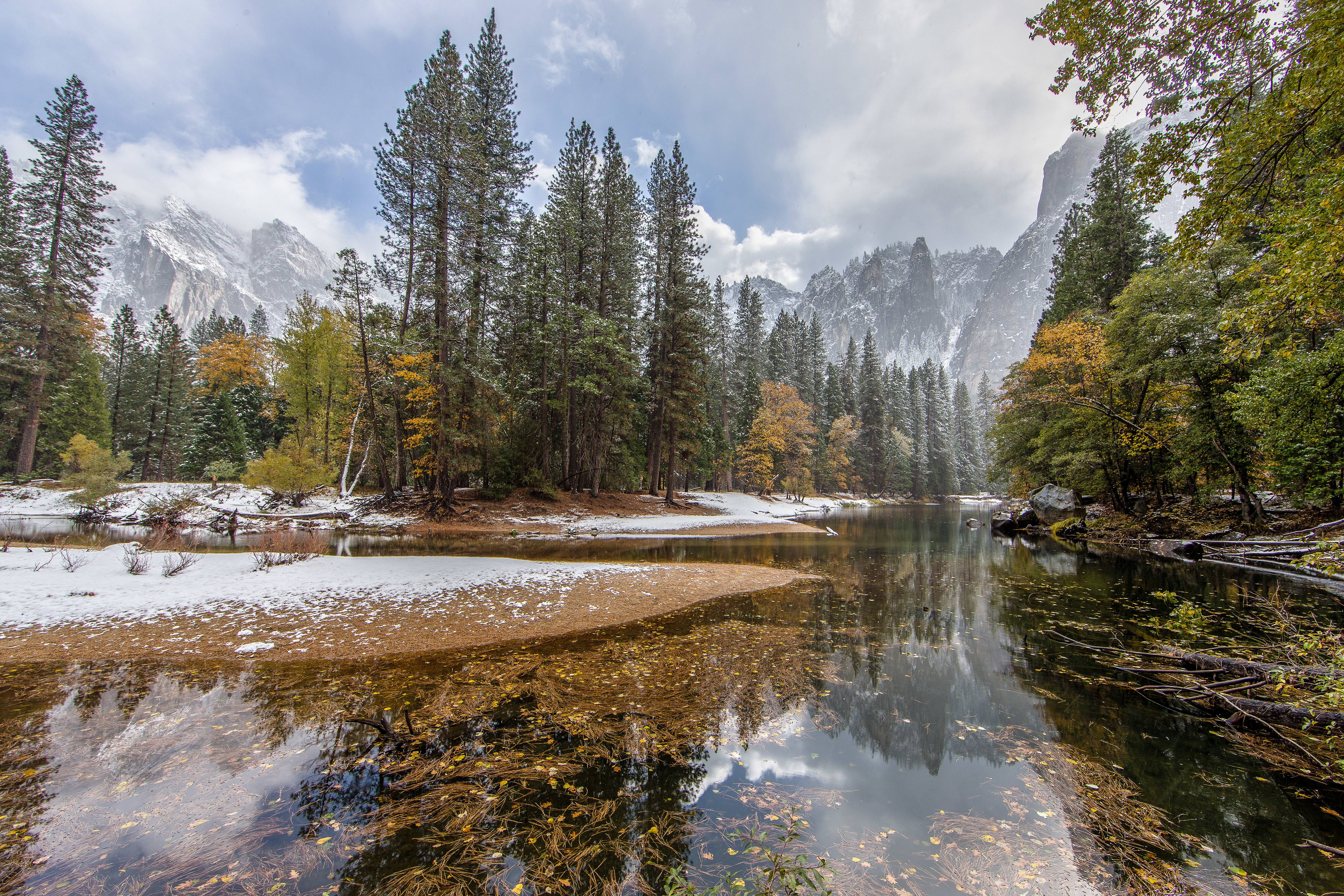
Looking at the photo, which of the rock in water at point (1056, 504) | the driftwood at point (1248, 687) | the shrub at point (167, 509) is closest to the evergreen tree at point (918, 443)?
the rock in water at point (1056, 504)

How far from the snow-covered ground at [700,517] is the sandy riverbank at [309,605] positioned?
931 centimetres

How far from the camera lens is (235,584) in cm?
830

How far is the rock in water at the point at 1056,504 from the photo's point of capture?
24047 millimetres

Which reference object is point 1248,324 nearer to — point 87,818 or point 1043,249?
point 87,818

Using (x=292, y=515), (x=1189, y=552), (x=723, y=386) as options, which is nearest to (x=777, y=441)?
(x=723, y=386)

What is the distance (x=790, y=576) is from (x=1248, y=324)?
9.37 m

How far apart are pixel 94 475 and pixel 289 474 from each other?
5989mm

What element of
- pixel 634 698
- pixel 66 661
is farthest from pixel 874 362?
pixel 66 661

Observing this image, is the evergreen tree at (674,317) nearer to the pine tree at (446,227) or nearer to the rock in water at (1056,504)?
the pine tree at (446,227)

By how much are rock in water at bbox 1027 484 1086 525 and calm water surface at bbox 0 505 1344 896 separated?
22.0 m

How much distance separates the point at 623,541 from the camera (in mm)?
18156

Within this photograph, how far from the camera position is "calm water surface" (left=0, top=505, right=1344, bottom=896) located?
2.84 meters

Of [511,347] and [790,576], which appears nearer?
[790,576]

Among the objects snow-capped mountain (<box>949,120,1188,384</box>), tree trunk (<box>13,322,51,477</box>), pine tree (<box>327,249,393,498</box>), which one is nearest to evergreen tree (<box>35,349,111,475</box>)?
tree trunk (<box>13,322,51,477</box>)
